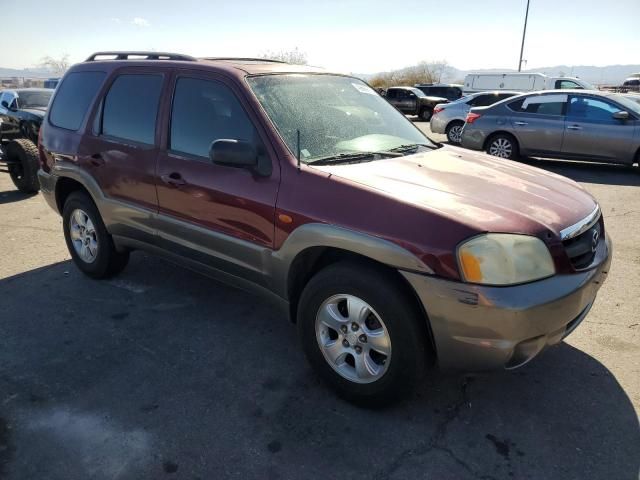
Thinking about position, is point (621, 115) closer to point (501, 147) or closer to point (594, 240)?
point (501, 147)

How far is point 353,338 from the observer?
2.72 meters

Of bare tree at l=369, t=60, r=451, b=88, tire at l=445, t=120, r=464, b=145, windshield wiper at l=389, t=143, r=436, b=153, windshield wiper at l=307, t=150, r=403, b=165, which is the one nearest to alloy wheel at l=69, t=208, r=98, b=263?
windshield wiper at l=307, t=150, r=403, b=165

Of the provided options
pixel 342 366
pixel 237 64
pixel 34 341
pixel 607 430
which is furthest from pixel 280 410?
pixel 237 64

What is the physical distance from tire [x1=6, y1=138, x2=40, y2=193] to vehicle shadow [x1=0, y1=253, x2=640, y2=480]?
4731mm

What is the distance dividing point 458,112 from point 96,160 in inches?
462

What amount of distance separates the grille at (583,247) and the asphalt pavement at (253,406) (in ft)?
2.46

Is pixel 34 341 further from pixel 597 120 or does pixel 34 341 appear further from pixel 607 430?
pixel 597 120

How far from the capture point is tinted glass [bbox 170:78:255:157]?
319 centimetres

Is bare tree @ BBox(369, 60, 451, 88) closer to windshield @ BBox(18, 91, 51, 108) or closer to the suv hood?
windshield @ BBox(18, 91, 51, 108)

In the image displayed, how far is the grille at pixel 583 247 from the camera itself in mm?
2572

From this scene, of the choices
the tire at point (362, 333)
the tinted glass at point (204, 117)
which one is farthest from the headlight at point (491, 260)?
the tinted glass at point (204, 117)

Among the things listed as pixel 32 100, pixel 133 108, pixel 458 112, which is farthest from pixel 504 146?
pixel 32 100

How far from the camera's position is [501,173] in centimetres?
324

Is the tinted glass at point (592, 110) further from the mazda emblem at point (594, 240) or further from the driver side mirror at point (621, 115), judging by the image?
the mazda emblem at point (594, 240)
